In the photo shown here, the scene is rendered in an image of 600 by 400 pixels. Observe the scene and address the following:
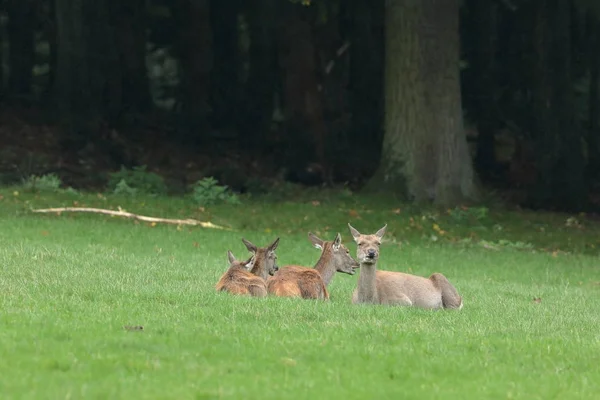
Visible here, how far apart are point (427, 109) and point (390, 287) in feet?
49.8

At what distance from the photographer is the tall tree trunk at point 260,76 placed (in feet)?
132

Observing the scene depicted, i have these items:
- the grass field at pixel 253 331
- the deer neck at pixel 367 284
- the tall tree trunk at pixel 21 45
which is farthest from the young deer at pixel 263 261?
the tall tree trunk at pixel 21 45

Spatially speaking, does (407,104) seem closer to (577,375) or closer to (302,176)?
(302,176)

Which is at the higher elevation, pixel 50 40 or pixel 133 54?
pixel 50 40

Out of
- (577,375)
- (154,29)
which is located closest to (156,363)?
(577,375)

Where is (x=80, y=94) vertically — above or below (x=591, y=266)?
above

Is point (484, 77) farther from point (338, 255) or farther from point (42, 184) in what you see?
point (338, 255)

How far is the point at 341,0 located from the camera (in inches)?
1483

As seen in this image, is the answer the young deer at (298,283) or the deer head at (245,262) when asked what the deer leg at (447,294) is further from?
the deer head at (245,262)

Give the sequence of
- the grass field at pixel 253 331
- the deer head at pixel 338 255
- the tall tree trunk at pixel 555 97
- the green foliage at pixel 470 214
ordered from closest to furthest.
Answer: the grass field at pixel 253 331
the deer head at pixel 338 255
the green foliage at pixel 470 214
the tall tree trunk at pixel 555 97

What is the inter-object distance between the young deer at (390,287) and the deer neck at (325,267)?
0.99 meters

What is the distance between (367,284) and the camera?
605 inches

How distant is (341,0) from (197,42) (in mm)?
5902

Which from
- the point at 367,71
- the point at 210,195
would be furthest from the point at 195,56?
the point at 210,195
